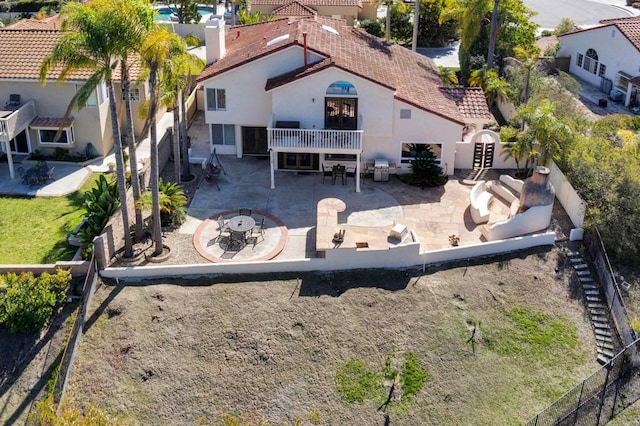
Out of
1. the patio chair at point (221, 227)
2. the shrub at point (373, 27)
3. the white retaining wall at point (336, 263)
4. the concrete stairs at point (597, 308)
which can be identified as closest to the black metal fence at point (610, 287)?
the concrete stairs at point (597, 308)

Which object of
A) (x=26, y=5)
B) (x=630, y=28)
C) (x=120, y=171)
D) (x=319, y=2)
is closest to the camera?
(x=120, y=171)

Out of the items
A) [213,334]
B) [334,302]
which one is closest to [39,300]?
[213,334]

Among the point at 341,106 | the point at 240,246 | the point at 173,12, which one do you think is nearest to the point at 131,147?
the point at 240,246

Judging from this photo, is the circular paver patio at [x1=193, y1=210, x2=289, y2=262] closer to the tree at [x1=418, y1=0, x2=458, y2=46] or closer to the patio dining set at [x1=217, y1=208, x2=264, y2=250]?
the patio dining set at [x1=217, y1=208, x2=264, y2=250]

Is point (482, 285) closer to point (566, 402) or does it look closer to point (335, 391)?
point (566, 402)

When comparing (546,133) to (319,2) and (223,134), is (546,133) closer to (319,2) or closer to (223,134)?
(223,134)

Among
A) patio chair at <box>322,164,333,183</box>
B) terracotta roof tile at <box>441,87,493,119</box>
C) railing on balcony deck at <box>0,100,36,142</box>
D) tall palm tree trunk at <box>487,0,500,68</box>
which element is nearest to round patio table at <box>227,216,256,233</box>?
patio chair at <box>322,164,333,183</box>
